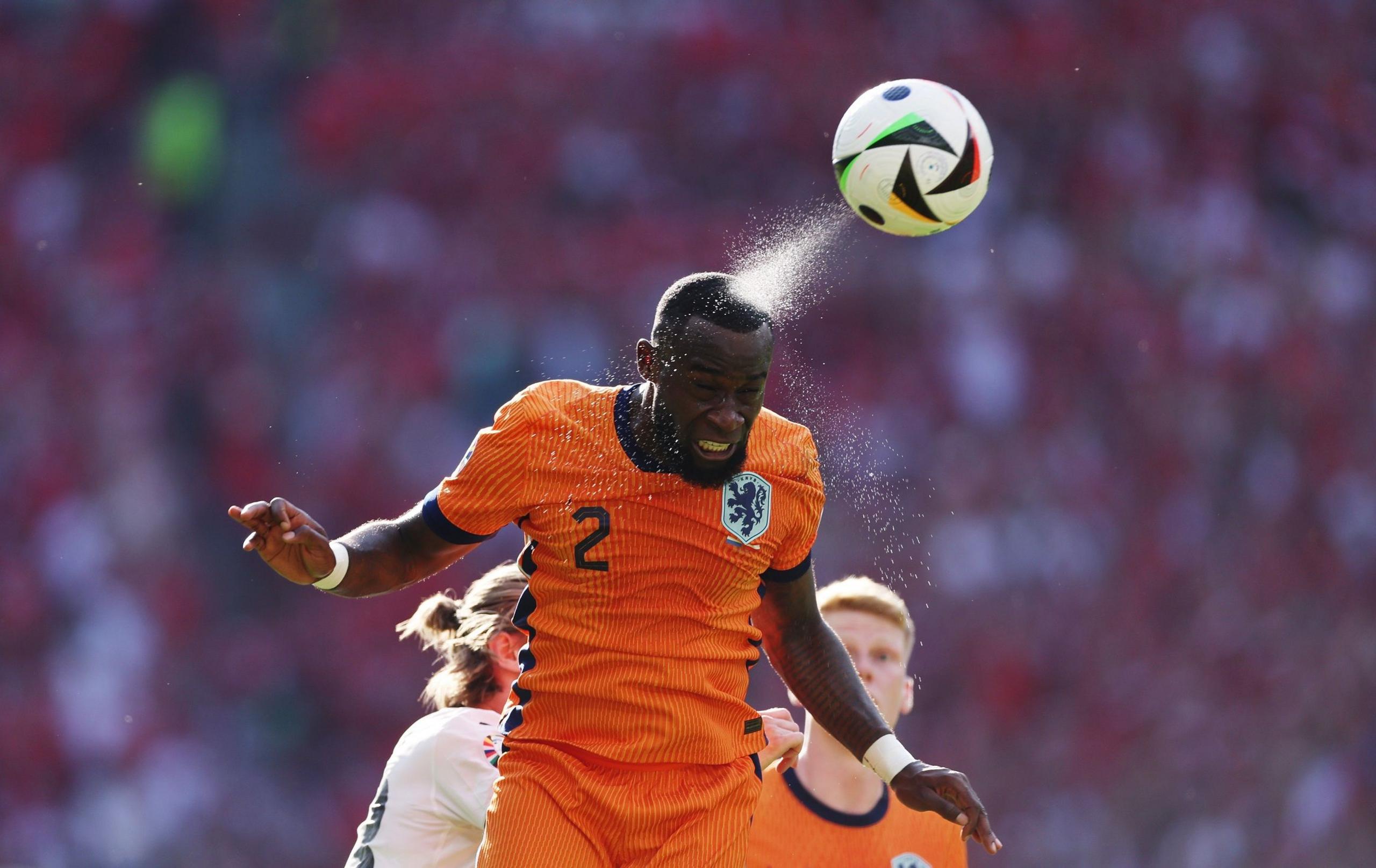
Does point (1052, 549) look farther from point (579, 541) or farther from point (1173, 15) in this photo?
point (579, 541)

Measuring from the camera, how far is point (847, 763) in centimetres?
531

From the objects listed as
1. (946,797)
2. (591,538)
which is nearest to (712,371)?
(591,538)

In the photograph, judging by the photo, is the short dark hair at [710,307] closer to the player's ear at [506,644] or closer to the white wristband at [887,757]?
the white wristband at [887,757]

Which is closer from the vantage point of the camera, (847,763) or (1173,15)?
(847,763)

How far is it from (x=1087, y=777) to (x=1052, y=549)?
1609mm

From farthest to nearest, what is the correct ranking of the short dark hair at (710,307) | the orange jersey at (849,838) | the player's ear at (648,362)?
the orange jersey at (849,838) < the player's ear at (648,362) < the short dark hair at (710,307)

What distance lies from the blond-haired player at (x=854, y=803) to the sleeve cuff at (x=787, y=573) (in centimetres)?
139

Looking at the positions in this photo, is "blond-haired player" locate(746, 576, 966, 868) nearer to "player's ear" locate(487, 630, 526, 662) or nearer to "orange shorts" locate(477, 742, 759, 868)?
"player's ear" locate(487, 630, 526, 662)

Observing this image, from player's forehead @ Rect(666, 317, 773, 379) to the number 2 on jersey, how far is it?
0.40 metres

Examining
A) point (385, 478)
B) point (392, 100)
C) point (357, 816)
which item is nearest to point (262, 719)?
point (357, 816)

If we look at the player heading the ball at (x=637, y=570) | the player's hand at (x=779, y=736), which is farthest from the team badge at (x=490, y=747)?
the player's hand at (x=779, y=736)

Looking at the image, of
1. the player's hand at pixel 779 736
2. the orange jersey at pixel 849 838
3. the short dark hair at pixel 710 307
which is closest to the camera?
the short dark hair at pixel 710 307

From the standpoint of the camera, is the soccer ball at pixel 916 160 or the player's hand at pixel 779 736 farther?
the soccer ball at pixel 916 160

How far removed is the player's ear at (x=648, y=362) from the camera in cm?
372
